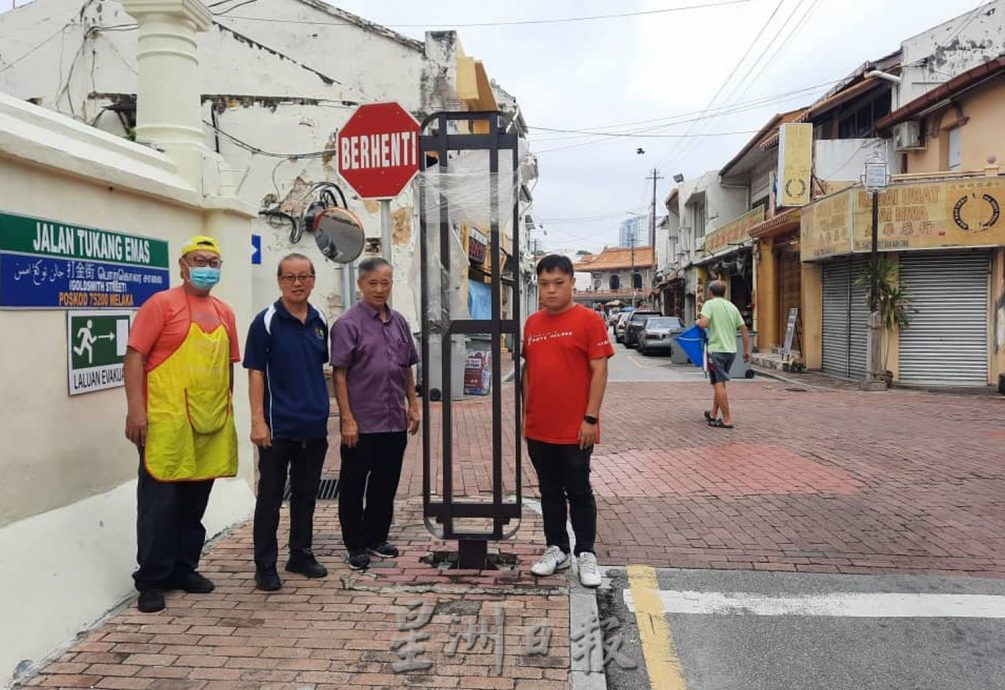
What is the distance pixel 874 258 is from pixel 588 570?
12637mm

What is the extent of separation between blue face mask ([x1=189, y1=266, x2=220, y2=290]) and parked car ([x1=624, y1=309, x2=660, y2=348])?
28.0m

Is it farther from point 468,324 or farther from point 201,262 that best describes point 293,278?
point 468,324

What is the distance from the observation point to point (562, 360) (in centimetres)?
423

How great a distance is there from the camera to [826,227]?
16875 mm

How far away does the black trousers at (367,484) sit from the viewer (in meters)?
4.50

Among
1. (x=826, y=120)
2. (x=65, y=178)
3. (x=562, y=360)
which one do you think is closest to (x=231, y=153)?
(x=65, y=178)

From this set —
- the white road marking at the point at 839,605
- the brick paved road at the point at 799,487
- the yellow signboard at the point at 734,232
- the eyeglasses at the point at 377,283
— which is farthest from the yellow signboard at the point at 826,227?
the eyeglasses at the point at 377,283

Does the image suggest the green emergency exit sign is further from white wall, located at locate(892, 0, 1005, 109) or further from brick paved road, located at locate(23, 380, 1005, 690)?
white wall, located at locate(892, 0, 1005, 109)

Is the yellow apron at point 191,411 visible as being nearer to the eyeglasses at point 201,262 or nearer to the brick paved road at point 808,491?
the eyeglasses at point 201,262

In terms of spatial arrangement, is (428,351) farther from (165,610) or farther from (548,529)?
(165,610)

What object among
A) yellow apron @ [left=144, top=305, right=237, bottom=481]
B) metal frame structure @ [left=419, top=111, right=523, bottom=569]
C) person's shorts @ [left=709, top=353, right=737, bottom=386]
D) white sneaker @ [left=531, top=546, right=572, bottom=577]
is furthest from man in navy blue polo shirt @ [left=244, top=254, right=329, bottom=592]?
person's shorts @ [left=709, top=353, right=737, bottom=386]

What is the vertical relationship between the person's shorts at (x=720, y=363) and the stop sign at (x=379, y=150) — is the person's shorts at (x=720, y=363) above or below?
below

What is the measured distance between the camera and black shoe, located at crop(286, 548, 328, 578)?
172 inches

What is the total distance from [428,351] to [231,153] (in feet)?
36.5
